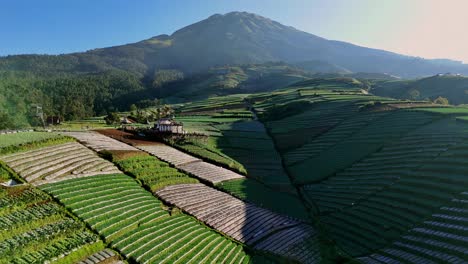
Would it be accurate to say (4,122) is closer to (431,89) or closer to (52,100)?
(52,100)

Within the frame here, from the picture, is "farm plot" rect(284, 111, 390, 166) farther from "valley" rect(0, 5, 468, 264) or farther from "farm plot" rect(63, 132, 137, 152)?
"farm plot" rect(63, 132, 137, 152)

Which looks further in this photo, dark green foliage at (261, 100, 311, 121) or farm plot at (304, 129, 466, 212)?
dark green foliage at (261, 100, 311, 121)

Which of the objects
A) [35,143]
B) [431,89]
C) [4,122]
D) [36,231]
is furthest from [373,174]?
[431,89]

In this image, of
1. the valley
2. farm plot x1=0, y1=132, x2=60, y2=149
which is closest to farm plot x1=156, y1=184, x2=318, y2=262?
the valley

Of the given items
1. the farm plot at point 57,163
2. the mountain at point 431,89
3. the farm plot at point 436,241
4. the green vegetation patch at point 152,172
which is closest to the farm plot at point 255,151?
the green vegetation patch at point 152,172

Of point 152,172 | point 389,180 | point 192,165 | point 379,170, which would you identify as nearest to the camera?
point 389,180

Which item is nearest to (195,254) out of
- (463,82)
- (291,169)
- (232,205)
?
(232,205)

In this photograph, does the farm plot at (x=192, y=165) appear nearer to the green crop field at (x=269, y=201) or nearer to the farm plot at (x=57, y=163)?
the green crop field at (x=269, y=201)
